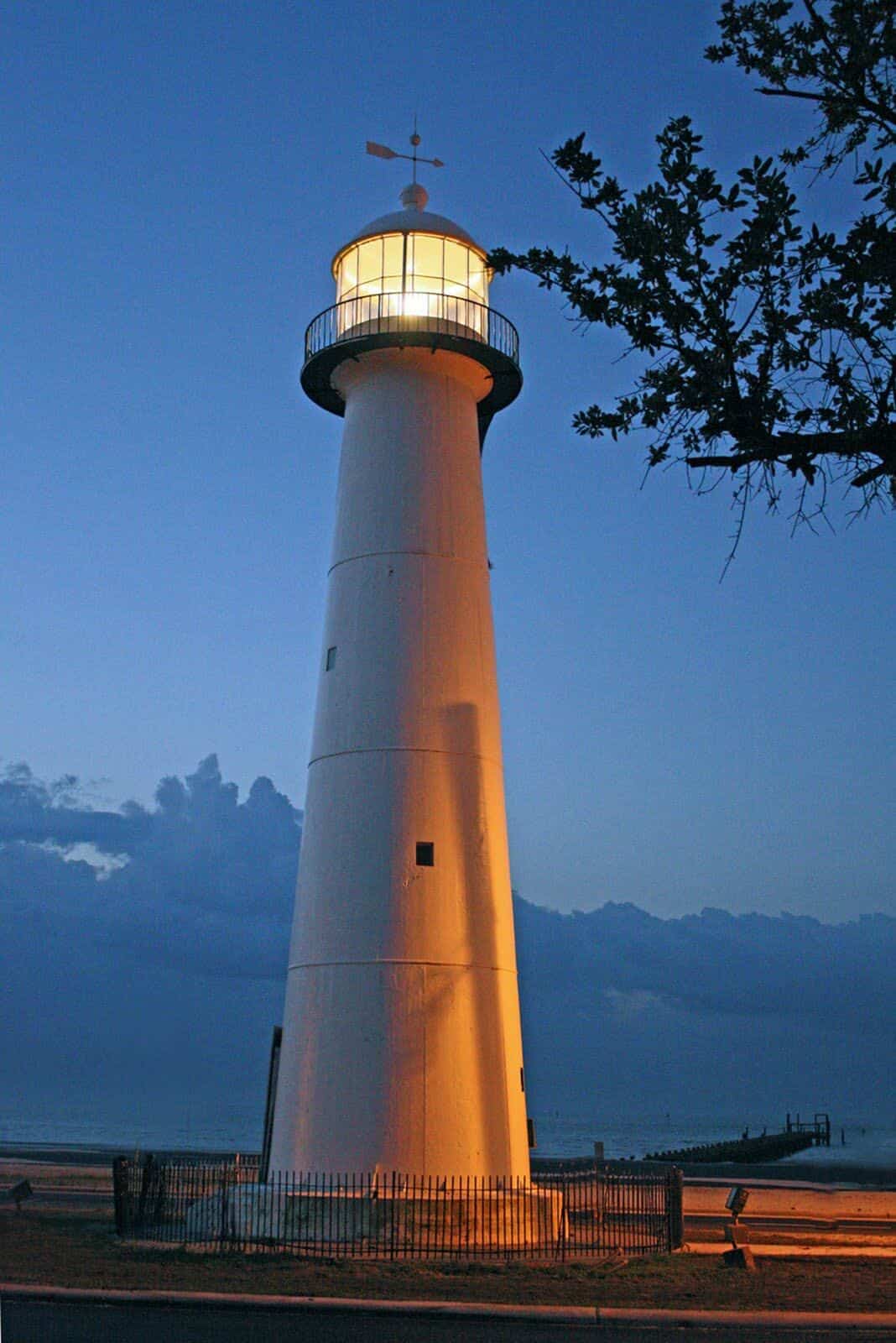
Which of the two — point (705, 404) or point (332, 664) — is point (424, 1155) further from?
point (705, 404)

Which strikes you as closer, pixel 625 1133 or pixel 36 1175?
pixel 36 1175

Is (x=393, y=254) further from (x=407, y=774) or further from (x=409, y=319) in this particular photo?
(x=407, y=774)

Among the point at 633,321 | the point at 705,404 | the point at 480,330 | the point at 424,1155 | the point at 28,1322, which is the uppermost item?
the point at 480,330

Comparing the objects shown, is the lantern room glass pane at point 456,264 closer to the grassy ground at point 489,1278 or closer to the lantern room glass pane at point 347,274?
the lantern room glass pane at point 347,274

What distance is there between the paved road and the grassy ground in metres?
1.09

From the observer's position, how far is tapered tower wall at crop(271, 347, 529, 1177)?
1862 centimetres

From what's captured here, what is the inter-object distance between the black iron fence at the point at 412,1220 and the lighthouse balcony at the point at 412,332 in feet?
39.8

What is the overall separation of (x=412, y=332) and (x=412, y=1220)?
12751mm

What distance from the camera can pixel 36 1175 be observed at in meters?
45.6

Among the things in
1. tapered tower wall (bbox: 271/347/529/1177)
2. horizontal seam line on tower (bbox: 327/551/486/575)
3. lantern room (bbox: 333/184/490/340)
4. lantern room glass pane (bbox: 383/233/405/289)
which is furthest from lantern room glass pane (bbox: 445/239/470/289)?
horizontal seam line on tower (bbox: 327/551/486/575)

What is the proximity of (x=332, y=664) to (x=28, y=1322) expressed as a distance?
10.2 meters

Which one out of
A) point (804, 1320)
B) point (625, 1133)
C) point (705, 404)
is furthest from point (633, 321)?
point (625, 1133)

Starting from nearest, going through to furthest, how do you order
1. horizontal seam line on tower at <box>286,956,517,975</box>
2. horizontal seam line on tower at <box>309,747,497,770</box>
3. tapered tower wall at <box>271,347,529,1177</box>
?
1. tapered tower wall at <box>271,347,529,1177</box>
2. horizontal seam line on tower at <box>286,956,517,975</box>
3. horizontal seam line on tower at <box>309,747,497,770</box>

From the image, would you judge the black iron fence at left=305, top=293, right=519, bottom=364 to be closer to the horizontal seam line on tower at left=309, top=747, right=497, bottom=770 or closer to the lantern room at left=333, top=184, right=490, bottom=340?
the lantern room at left=333, top=184, right=490, bottom=340
